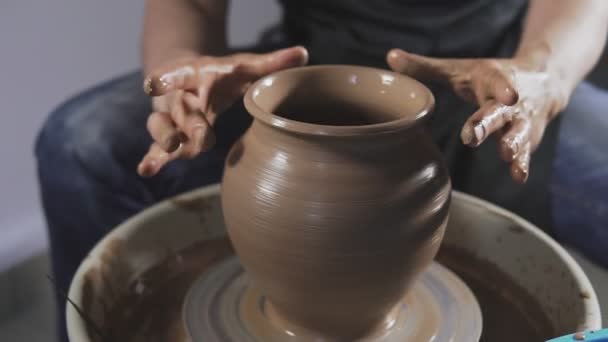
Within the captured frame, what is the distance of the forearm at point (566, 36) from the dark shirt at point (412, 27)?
0.08 meters

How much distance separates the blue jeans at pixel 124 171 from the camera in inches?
51.4

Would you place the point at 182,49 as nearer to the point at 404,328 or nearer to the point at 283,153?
the point at 283,153

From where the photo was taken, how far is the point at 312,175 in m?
0.77

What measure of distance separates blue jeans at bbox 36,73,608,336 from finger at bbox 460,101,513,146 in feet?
1.57

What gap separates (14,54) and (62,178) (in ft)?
2.20

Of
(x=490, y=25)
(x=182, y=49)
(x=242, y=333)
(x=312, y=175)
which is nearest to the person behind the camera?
(x=312, y=175)

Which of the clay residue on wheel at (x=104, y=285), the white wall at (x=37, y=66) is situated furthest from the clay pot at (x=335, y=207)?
the white wall at (x=37, y=66)

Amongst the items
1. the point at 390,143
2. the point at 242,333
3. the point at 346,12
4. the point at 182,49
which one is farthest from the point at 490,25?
the point at 242,333

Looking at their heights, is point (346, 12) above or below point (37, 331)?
above

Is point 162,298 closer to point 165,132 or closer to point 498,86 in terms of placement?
point 165,132

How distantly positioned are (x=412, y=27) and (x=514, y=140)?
1.93 feet

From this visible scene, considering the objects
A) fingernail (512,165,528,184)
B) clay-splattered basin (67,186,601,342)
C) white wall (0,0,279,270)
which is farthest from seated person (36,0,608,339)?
white wall (0,0,279,270)

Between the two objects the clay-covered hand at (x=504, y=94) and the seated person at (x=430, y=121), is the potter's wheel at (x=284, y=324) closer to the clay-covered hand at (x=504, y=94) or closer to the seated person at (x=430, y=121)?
the clay-covered hand at (x=504, y=94)

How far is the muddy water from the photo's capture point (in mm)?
934
